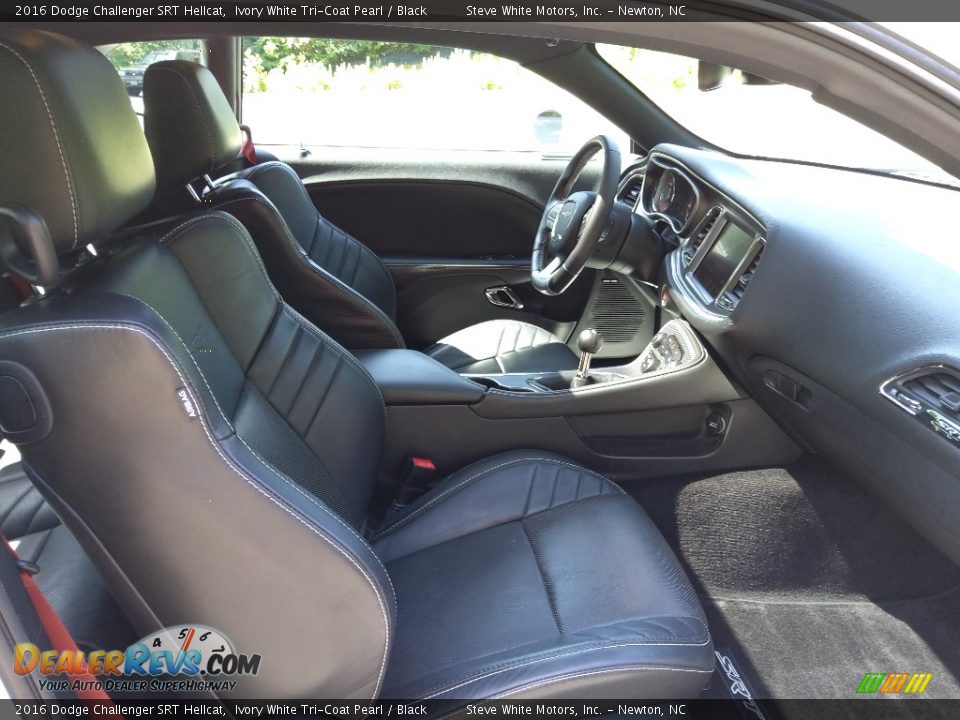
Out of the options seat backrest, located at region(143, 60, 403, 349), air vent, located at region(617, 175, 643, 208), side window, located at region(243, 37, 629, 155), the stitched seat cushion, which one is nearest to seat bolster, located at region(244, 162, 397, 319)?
seat backrest, located at region(143, 60, 403, 349)

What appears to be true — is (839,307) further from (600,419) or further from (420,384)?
(420,384)

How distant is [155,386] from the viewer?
37.5 inches

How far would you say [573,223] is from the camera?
2.06 meters

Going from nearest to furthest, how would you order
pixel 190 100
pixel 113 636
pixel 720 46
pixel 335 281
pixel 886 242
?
pixel 720 46 < pixel 113 636 < pixel 886 242 < pixel 190 100 < pixel 335 281

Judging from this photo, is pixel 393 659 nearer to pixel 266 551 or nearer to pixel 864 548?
pixel 266 551

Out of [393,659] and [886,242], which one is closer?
[393,659]

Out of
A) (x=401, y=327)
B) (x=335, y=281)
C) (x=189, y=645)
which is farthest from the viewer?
(x=401, y=327)

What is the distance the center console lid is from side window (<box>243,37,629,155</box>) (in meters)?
0.90

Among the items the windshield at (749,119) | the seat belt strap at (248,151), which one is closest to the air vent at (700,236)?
the windshield at (749,119)

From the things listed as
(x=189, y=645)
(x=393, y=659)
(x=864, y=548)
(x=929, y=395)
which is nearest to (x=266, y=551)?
(x=189, y=645)

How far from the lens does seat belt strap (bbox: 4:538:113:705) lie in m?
1.00

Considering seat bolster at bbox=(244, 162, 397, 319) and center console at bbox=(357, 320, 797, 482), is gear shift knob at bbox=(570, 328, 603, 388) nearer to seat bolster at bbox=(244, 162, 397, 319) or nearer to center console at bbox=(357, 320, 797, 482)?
center console at bbox=(357, 320, 797, 482)

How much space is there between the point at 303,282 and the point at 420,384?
455mm

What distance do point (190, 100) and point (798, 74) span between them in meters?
1.34
